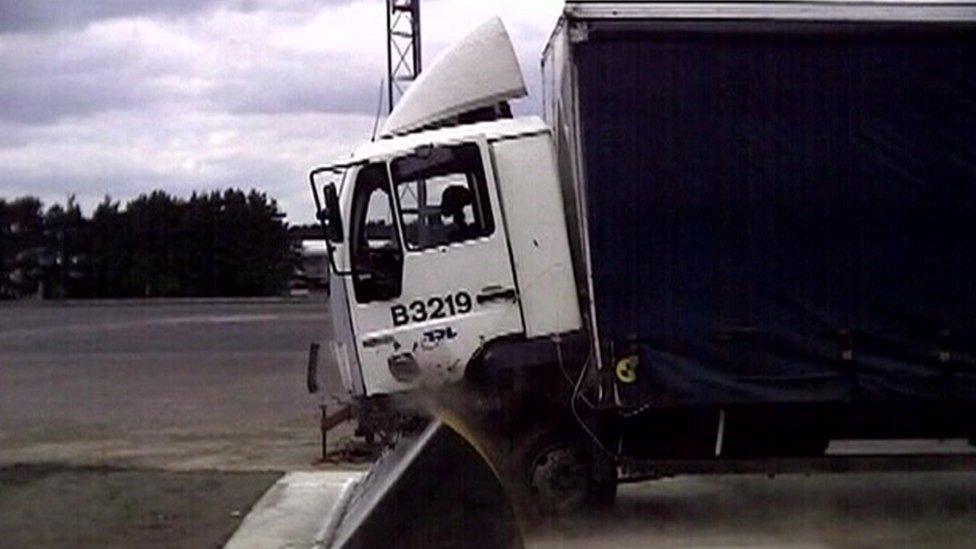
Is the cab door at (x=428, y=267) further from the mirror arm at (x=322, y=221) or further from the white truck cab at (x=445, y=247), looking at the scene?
the mirror arm at (x=322, y=221)

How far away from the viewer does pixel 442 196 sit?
13.4 metres

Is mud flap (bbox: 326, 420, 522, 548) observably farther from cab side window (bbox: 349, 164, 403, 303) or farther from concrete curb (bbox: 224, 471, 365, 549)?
cab side window (bbox: 349, 164, 403, 303)

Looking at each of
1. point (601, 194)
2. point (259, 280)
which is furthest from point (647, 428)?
point (259, 280)

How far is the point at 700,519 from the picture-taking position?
13.8 m

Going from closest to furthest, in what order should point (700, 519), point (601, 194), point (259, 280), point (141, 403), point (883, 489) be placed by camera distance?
point (601, 194)
point (700, 519)
point (883, 489)
point (141, 403)
point (259, 280)

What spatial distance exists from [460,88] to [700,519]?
12.6ft

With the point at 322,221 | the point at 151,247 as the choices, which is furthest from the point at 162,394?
the point at 151,247

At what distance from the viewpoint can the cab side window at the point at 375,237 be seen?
13461 mm

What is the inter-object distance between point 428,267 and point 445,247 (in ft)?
0.64

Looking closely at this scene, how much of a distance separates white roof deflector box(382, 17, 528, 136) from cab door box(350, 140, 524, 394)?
0.66 meters

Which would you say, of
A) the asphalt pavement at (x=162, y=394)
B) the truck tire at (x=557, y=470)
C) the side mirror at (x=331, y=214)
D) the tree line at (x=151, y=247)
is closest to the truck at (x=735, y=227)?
the truck tire at (x=557, y=470)

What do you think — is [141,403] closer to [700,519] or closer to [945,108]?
[700,519]

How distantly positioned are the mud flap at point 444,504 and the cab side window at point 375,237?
5.27 meters

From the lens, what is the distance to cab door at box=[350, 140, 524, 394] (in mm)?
13141
